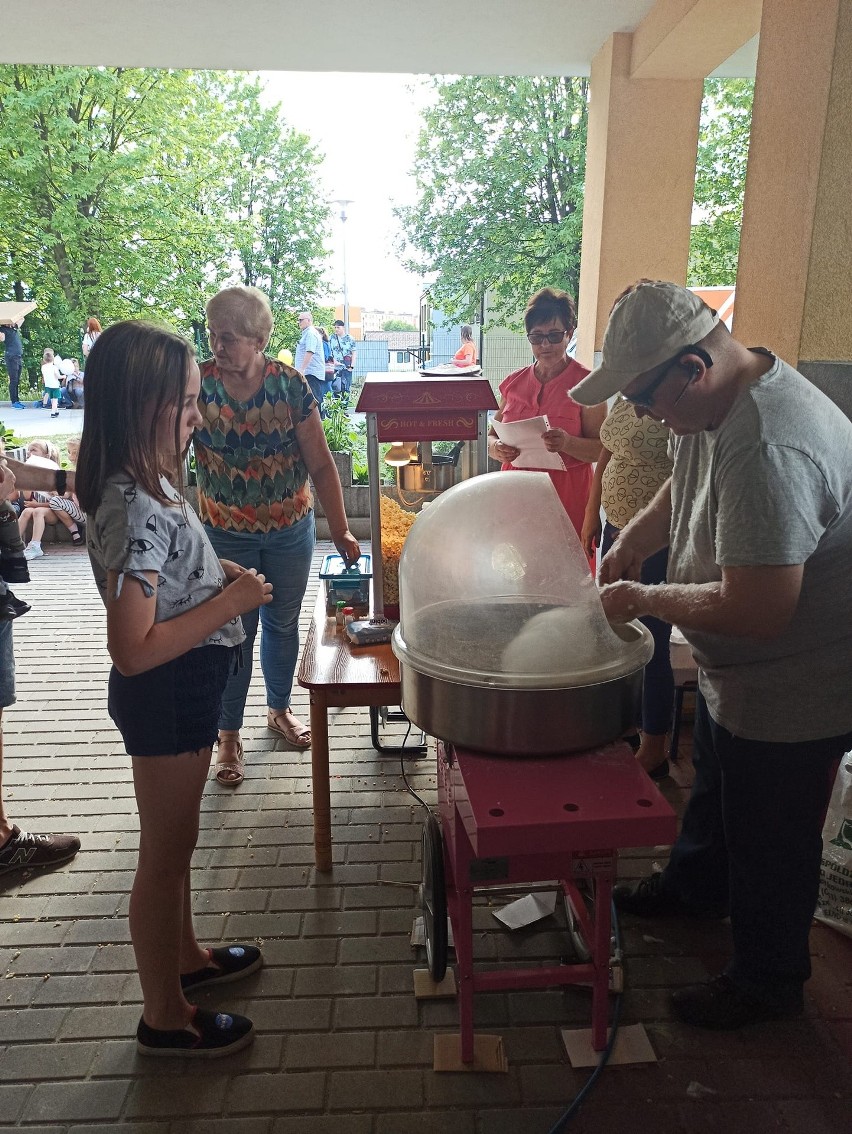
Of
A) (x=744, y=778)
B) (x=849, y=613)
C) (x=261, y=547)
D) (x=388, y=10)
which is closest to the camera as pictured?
(x=849, y=613)

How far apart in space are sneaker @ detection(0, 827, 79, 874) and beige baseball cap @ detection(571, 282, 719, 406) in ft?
7.66

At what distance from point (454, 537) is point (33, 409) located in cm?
1022

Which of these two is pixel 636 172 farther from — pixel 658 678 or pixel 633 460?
pixel 658 678

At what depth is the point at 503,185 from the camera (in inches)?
424

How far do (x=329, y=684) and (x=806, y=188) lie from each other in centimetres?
227

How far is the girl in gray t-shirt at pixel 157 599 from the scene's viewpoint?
1414 millimetres

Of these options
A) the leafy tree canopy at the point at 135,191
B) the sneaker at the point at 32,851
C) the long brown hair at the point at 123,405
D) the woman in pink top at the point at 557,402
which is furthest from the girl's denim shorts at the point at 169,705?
the leafy tree canopy at the point at 135,191

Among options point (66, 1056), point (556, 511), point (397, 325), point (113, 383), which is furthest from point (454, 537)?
point (397, 325)

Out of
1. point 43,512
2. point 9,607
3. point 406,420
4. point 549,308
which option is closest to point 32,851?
point 9,607

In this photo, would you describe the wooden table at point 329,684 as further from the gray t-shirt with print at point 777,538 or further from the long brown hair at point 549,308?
the long brown hair at point 549,308

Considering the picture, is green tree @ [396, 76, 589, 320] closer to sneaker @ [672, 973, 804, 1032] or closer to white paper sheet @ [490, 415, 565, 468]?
white paper sheet @ [490, 415, 565, 468]

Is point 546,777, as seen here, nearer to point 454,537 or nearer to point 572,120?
point 454,537

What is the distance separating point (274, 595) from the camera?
9.94ft

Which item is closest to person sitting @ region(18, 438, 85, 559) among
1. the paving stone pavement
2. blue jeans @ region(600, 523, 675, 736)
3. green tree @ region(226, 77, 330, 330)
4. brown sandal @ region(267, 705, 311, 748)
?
brown sandal @ region(267, 705, 311, 748)
